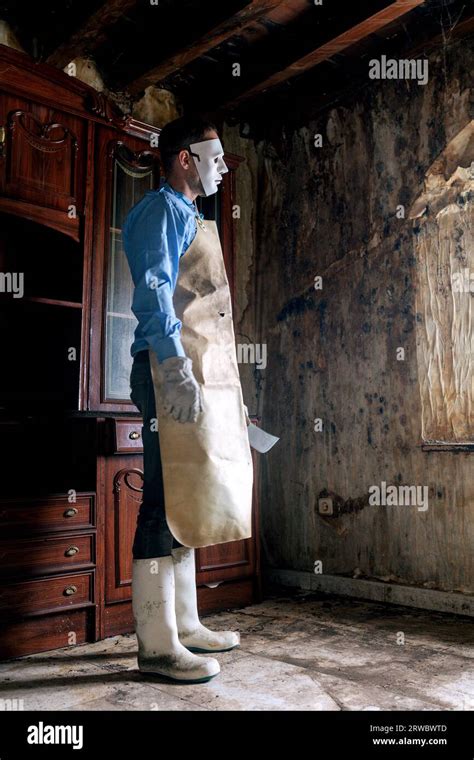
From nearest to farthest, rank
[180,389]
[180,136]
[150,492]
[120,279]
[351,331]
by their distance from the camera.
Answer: [180,389], [150,492], [180,136], [120,279], [351,331]

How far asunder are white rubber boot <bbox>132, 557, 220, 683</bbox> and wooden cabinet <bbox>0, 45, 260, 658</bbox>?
0.51m

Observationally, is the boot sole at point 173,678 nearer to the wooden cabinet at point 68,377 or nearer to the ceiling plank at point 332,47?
the wooden cabinet at point 68,377

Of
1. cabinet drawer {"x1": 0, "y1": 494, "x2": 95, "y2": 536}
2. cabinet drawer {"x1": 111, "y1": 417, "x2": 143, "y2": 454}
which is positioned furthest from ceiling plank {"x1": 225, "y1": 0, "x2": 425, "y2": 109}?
cabinet drawer {"x1": 0, "y1": 494, "x2": 95, "y2": 536}

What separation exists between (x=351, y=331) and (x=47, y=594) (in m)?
1.92

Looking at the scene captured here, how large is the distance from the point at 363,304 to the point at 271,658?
1.80 meters

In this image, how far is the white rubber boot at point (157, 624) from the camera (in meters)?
1.93

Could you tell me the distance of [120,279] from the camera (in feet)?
9.37

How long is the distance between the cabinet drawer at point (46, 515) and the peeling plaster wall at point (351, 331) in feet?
4.60

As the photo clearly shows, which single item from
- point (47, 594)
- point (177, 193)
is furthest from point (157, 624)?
point (177, 193)

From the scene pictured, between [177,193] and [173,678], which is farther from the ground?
[177,193]

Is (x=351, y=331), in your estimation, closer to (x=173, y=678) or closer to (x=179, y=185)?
(x=179, y=185)

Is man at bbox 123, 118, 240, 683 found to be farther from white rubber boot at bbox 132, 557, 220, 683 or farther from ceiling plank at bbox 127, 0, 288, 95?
ceiling plank at bbox 127, 0, 288, 95
